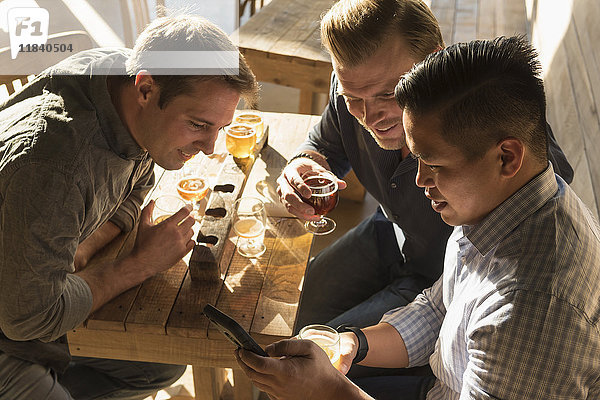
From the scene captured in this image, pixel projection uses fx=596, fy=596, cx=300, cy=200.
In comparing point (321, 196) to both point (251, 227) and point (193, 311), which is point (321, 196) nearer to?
point (251, 227)

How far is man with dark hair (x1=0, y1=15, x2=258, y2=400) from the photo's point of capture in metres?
1.34

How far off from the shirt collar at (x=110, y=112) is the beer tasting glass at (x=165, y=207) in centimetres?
23

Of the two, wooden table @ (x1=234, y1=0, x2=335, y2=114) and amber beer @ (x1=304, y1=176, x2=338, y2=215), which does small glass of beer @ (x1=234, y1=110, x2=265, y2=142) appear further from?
wooden table @ (x1=234, y1=0, x2=335, y2=114)

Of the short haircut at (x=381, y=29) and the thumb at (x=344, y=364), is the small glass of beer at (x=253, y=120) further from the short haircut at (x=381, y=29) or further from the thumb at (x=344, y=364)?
the thumb at (x=344, y=364)

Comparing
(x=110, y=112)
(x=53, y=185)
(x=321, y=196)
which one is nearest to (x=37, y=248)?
(x=53, y=185)

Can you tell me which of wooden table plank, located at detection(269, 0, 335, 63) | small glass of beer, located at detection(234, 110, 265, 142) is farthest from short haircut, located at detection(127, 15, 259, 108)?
wooden table plank, located at detection(269, 0, 335, 63)

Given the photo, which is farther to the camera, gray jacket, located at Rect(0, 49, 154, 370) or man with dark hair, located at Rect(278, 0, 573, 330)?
man with dark hair, located at Rect(278, 0, 573, 330)

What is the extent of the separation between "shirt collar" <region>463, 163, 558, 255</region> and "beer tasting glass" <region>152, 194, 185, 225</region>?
35.9 inches

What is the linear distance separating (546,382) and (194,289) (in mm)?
880

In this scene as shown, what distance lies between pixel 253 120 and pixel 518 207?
1.17 metres

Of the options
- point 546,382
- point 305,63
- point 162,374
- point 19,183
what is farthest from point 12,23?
point 305,63

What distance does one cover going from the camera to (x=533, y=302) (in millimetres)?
1066

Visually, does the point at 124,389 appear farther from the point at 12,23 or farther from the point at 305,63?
the point at 305,63

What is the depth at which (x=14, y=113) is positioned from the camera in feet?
4.83
